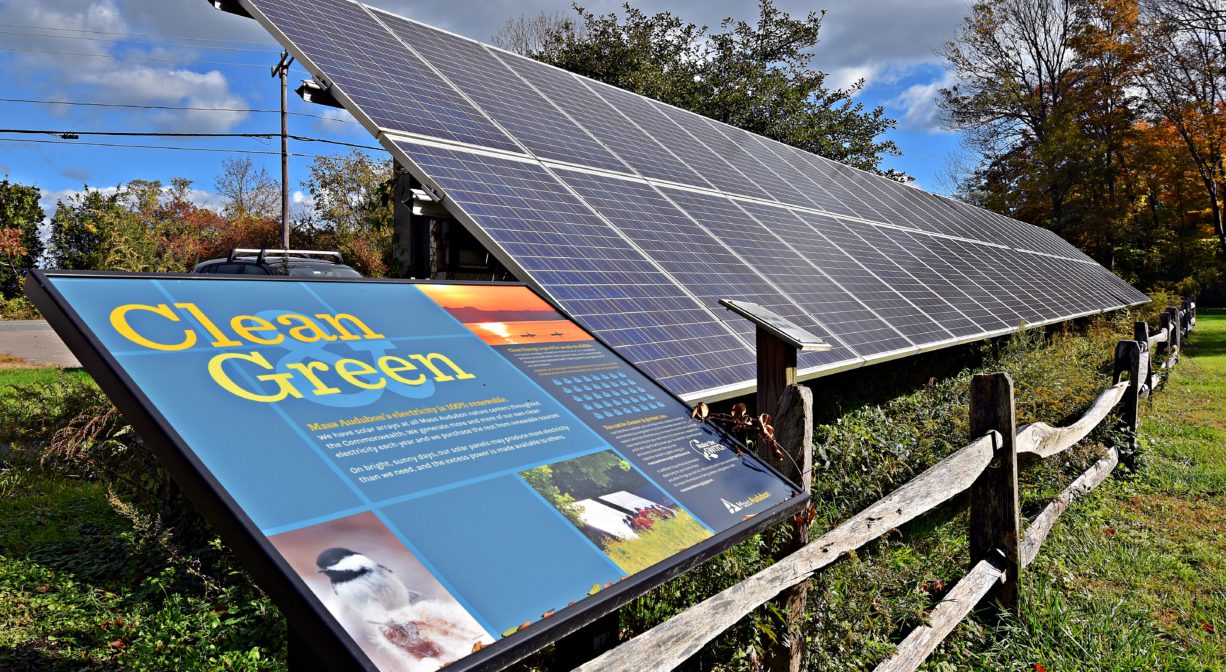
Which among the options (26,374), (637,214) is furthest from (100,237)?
(637,214)

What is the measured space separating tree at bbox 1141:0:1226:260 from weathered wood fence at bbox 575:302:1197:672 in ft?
72.8

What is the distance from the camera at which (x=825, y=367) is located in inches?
225

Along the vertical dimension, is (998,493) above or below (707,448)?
below

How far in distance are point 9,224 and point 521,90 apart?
3753cm

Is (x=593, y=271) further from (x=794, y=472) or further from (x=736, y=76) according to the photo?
(x=736, y=76)

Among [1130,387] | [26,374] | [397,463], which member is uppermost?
[397,463]

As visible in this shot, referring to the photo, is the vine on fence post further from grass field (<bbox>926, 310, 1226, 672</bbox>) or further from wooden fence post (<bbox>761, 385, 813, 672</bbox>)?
wooden fence post (<bbox>761, 385, 813, 672</bbox>)

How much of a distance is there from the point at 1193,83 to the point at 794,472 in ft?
92.3

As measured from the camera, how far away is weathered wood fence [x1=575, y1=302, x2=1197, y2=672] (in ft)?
8.94

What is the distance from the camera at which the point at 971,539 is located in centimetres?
505

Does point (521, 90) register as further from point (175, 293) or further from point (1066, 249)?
point (1066, 249)

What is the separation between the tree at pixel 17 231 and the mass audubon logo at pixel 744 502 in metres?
38.7

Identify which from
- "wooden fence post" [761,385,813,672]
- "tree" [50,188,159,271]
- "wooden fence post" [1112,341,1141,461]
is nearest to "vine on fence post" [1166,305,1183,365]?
"wooden fence post" [1112,341,1141,461]

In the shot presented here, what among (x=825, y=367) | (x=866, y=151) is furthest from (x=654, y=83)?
(x=825, y=367)
